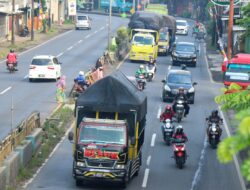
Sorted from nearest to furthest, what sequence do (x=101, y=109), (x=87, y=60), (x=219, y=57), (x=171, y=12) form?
(x=101, y=109)
(x=87, y=60)
(x=219, y=57)
(x=171, y=12)

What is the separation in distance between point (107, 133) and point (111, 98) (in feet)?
3.09

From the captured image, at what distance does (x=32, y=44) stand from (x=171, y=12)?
71277 mm

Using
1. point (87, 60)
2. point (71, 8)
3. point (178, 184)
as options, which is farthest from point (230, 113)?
point (71, 8)

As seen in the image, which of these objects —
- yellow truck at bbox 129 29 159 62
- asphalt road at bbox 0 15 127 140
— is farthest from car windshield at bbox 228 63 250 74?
yellow truck at bbox 129 29 159 62

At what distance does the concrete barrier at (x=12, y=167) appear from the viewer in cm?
2142

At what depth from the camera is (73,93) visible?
4059 centimetres

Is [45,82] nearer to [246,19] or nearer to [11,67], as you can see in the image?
[11,67]

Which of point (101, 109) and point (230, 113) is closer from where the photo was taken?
point (101, 109)

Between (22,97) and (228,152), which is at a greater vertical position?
(228,152)

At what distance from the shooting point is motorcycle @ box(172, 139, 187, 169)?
83.7ft

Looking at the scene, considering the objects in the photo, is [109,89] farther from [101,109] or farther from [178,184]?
[178,184]

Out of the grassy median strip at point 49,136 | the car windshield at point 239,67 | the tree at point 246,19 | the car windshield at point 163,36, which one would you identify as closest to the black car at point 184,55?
the car windshield at point 163,36

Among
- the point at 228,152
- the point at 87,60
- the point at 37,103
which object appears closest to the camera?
the point at 228,152

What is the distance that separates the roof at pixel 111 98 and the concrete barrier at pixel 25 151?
241 centimetres
